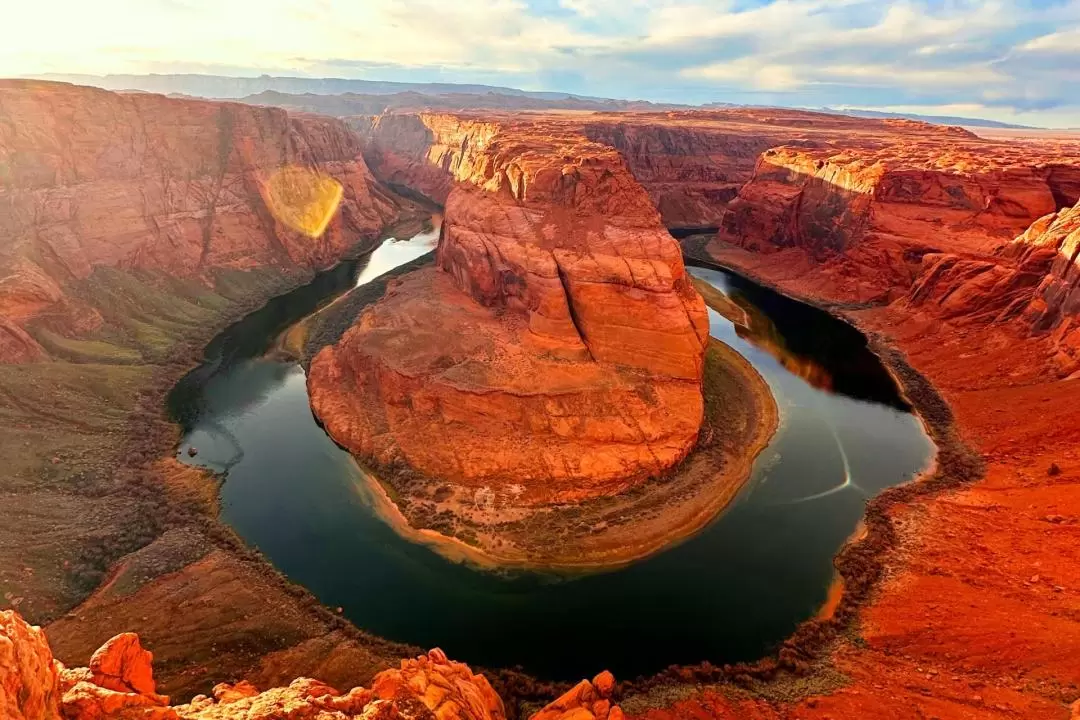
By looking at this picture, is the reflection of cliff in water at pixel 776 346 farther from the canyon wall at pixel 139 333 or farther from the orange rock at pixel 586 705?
the canyon wall at pixel 139 333

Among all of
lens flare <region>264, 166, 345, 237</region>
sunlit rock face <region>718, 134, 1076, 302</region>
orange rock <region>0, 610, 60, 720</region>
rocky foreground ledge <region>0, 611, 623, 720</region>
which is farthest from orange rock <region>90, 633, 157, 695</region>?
lens flare <region>264, 166, 345, 237</region>

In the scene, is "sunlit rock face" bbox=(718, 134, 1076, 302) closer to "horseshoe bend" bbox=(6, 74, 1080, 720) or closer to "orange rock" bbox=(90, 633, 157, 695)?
"horseshoe bend" bbox=(6, 74, 1080, 720)

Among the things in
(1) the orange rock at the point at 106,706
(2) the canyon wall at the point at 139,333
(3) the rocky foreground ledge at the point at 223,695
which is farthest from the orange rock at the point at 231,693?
(2) the canyon wall at the point at 139,333

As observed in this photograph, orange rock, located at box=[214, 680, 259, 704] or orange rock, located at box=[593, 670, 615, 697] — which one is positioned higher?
orange rock, located at box=[214, 680, 259, 704]

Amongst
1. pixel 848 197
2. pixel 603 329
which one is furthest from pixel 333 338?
pixel 848 197

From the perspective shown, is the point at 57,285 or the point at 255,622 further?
the point at 57,285

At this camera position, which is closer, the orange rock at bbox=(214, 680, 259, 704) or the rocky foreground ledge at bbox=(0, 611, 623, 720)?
the rocky foreground ledge at bbox=(0, 611, 623, 720)

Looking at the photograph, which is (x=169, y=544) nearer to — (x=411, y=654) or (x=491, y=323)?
(x=411, y=654)
